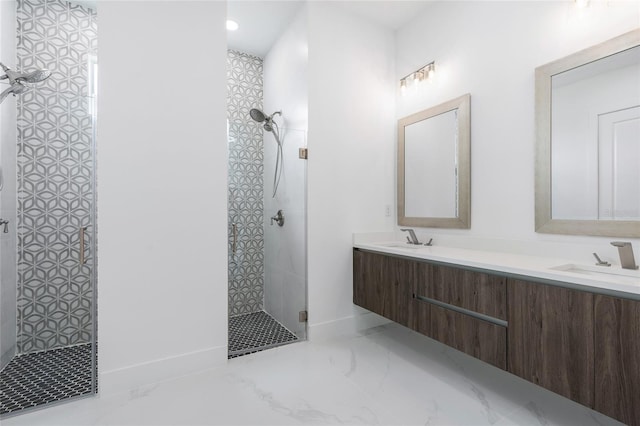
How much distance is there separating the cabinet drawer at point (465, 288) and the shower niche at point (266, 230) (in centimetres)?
98

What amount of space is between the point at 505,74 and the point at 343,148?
48.3 inches

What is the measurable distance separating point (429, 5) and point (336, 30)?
78cm

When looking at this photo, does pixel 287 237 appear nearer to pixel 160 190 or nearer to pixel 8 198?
pixel 160 190

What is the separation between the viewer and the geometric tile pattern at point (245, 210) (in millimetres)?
2436

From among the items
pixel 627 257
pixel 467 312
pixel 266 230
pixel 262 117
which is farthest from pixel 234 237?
pixel 627 257

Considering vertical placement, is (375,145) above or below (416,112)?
below

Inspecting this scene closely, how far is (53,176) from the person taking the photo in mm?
2268

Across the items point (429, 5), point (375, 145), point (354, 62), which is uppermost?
point (429, 5)

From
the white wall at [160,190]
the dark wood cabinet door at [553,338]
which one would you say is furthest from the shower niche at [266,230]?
the dark wood cabinet door at [553,338]

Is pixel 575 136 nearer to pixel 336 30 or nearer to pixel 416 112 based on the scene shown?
pixel 416 112

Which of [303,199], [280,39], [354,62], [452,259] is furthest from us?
[280,39]

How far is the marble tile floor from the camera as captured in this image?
1.56 m

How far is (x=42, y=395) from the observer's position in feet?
5.71

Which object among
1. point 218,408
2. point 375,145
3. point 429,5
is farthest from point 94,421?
point 429,5
